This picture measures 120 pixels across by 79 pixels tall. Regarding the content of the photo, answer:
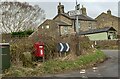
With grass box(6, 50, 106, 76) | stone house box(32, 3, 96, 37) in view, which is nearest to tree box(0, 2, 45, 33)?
stone house box(32, 3, 96, 37)

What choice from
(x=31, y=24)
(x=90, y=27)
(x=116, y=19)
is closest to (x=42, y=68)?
(x=31, y=24)

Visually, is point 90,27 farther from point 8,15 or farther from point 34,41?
point 34,41

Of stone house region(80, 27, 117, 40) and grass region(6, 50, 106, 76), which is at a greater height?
stone house region(80, 27, 117, 40)

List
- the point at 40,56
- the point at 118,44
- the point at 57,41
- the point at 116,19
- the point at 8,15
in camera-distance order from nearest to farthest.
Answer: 1. the point at 40,56
2. the point at 57,41
3. the point at 118,44
4. the point at 8,15
5. the point at 116,19

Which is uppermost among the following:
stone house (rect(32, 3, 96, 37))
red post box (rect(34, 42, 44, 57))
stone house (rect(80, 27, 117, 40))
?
stone house (rect(32, 3, 96, 37))

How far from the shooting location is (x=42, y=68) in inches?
485

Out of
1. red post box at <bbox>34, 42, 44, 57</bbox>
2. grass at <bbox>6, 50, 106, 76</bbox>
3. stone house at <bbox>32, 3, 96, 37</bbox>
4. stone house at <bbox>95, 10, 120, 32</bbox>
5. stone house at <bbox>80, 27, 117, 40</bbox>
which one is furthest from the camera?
stone house at <bbox>95, 10, 120, 32</bbox>

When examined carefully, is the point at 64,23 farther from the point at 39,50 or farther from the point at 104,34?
the point at 39,50

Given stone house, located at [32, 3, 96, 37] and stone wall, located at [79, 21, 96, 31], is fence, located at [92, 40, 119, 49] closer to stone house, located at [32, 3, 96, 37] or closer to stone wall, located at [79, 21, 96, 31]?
stone house, located at [32, 3, 96, 37]

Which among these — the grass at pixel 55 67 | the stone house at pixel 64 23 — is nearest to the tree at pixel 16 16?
the stone house at pixel 64 23

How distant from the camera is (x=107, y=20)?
66312 millimetres

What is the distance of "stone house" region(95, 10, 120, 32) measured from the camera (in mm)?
65188

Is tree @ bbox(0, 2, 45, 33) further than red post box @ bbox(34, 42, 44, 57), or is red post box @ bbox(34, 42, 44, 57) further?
tree @ bbox(0, 2, 45, 33)

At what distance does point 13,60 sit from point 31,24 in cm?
4128
